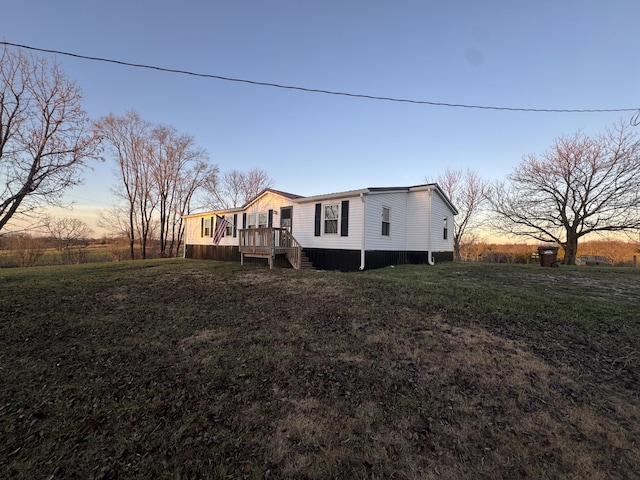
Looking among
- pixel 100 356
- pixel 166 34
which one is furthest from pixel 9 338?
pixel 166 34

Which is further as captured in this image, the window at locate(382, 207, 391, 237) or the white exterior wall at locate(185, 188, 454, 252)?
the window at locate(382, 207, 391, 237)

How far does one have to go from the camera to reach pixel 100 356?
3.92 metres

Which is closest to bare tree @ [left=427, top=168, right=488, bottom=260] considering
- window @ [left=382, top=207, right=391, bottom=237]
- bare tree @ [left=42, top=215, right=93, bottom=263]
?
window @ [left=382, top=207, right=391, bottom=237]

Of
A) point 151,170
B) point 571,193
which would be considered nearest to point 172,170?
point 151,170

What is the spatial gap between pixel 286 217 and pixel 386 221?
5.24 metres

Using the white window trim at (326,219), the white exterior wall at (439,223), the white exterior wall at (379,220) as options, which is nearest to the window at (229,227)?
the white exterior wall at (379,220)

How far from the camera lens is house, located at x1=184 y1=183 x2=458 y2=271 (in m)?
11.9

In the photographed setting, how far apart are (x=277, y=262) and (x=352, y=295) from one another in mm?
7902

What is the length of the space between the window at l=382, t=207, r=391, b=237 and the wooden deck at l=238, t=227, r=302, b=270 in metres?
4.03

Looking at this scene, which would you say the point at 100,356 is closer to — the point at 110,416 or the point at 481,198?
the point at 110,416

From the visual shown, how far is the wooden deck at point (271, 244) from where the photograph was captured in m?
12.7

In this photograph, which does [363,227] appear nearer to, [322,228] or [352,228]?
[352,228]

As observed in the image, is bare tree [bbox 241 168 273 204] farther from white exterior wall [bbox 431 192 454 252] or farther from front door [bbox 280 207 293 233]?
white exterior wall [bbox 431 192 454 252]

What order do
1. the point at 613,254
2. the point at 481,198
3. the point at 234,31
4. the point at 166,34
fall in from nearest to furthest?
1. the point at 166,34
2. the point at 234,31
3. the point at 613,254
4. the point at 481,198
